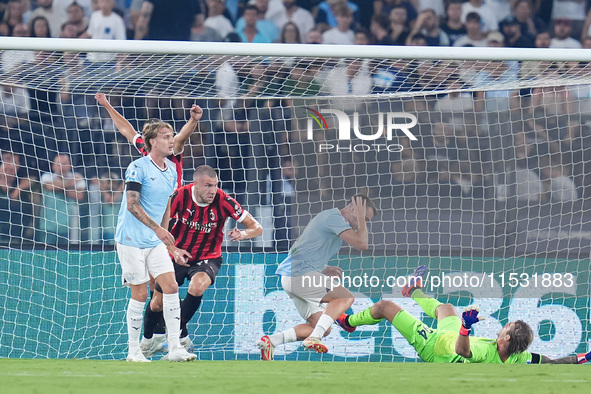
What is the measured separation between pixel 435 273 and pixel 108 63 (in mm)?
3118

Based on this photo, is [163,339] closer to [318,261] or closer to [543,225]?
[318,261]

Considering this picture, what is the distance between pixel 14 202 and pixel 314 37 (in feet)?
12.8

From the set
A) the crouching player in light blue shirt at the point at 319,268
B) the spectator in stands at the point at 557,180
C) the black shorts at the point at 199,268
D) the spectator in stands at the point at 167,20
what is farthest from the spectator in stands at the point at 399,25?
the black shorts at the point at 199,268

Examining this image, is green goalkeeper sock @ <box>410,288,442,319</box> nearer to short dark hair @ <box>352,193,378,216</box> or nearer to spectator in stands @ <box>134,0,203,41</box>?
short dark hair @ <box>352,193,378,216</box>

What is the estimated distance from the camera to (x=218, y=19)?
370 inches

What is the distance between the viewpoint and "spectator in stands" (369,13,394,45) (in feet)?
30.8

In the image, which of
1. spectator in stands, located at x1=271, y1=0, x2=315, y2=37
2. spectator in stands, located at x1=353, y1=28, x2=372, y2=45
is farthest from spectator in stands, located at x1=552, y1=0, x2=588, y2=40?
spectator in stands, located at x1=271, y1=0, x2=315, y2=37

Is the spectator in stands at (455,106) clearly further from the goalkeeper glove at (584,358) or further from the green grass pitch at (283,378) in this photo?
the green grass pitch at (283,378)

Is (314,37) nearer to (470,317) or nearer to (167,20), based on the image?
(167,20)

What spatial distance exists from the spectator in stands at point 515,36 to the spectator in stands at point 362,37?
146 centimetres

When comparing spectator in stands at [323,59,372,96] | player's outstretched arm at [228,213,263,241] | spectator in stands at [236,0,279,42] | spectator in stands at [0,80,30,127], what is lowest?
player's outstretched arm at [228,213,263,241]

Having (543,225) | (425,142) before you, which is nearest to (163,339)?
(425,142)

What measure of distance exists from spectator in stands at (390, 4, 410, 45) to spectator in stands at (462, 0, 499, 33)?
645 mm

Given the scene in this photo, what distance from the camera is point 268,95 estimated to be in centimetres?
727
